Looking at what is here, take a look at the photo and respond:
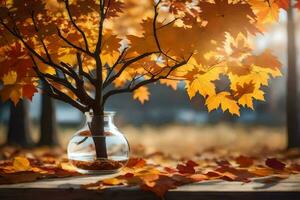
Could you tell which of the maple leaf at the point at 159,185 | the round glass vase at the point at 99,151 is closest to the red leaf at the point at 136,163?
the round glass vase at the point at 99,151

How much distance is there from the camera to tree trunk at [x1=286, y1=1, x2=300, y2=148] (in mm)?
9859

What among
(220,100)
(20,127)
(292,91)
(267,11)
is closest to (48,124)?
(20,127)

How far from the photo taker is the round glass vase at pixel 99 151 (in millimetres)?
3656

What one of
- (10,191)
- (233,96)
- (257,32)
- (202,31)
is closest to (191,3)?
(202,31)

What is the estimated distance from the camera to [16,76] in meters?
4.02

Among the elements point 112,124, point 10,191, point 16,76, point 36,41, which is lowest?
point 10,191

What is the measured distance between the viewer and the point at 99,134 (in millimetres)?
3672

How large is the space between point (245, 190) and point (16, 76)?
6.80 ft

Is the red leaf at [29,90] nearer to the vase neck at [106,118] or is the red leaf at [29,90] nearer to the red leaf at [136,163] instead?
the vase neck at [106,118]

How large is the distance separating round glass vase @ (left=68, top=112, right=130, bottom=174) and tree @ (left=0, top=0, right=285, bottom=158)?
0.03 m

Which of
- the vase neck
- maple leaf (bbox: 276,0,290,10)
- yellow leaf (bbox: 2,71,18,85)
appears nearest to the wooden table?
the vase neck

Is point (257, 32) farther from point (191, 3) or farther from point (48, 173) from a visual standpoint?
point (48, 173)

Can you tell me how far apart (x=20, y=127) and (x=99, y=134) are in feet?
22.5

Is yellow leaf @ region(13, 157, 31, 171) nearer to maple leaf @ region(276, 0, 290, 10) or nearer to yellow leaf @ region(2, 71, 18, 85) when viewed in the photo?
yellow leaf @ region(2, 71, 18, 85)
